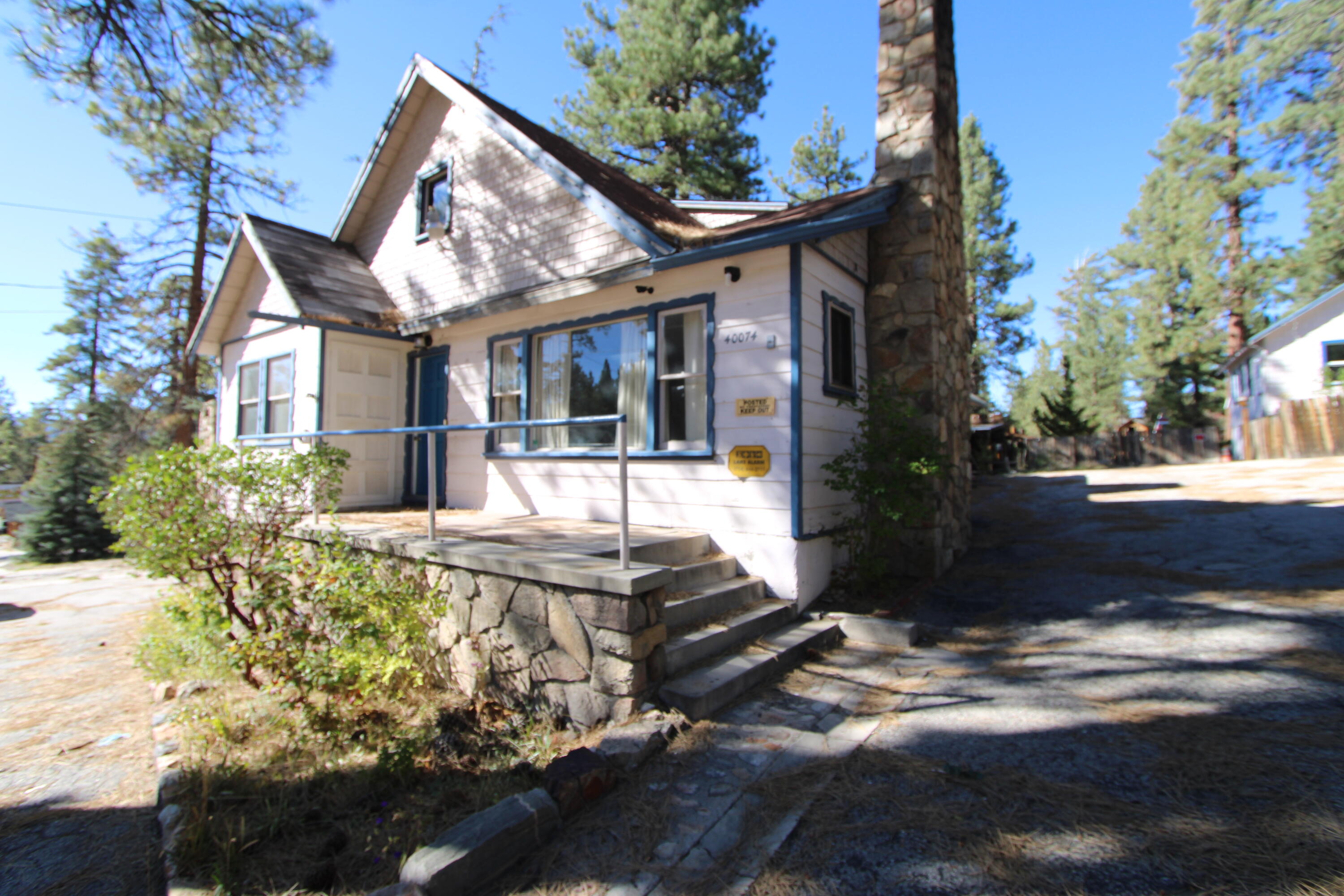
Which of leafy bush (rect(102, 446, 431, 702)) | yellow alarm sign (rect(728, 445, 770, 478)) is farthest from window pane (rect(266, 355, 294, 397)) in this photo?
yellow alarm sign (rect(728, 445, 770, 478))

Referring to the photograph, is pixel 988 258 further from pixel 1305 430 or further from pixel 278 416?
pixel 278 416

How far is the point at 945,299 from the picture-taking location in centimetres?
701

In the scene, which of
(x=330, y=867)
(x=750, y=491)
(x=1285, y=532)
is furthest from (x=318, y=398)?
(x=1285, y=532)

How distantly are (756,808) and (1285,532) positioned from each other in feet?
22.3

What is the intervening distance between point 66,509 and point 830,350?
45.6ft

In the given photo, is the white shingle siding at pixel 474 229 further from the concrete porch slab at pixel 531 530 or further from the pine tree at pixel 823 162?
the pine tree at pixel 823 162

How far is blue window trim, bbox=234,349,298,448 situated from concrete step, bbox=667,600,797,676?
7.49m

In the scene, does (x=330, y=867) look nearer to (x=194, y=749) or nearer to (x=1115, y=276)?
(x=194, y=749)

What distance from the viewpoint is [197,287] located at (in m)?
18.5

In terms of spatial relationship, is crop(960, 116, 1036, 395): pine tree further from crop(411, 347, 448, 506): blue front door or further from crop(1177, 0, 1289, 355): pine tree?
crop(411, 347, 448, 506): blue front door

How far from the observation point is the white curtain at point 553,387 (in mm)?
7566

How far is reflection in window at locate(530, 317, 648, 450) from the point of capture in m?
6.75

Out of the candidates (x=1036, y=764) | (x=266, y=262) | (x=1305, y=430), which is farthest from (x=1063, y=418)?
(x=266, y=262)

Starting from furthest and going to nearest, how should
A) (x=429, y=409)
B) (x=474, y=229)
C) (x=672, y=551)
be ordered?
(x=429, y=409) < (x=474, y=229) < (x=672, y=551)
